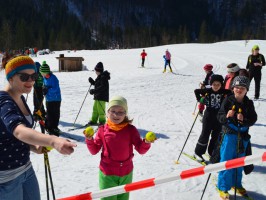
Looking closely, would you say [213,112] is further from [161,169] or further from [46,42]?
[46,42]

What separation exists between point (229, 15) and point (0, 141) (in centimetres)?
16385

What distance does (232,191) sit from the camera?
4293mm

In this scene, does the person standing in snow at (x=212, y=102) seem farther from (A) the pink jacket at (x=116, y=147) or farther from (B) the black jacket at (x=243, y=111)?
(A) the pink jacket at (x=116, y=147)

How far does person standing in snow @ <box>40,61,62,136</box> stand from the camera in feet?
21.9

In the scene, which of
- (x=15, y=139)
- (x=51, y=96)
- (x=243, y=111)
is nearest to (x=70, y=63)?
(x=51, y=96)

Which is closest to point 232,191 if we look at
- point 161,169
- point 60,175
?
point 161,169

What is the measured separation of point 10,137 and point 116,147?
1334 mm

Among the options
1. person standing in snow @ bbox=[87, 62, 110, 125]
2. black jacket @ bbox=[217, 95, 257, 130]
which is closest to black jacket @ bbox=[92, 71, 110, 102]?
person standing in snow @ bbox=[87, 62, 110, 125]

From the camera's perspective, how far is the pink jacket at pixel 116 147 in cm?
313

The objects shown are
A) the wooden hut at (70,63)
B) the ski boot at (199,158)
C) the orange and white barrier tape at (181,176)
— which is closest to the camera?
the orange and white barrier tape at (181,176)

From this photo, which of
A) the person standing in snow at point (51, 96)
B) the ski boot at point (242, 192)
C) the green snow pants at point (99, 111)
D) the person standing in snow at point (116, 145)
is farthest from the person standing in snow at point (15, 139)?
the green snow pants at point (99, 111)

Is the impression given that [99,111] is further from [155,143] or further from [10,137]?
[10,137]

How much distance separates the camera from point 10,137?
6.61 ft

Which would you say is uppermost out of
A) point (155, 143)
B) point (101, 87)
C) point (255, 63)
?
point (255, 63)
